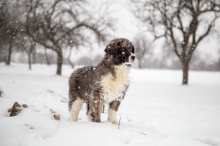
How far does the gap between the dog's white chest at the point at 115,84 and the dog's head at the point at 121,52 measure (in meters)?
0.14

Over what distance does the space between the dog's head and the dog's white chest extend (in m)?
0.14

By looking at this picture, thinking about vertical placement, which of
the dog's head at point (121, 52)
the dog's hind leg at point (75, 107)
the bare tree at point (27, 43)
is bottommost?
the dog's hind leg at point (75, 107)

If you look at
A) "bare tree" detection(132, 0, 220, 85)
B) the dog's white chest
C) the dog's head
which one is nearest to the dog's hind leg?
the dog's white chest

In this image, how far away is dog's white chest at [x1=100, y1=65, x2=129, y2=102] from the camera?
404cm

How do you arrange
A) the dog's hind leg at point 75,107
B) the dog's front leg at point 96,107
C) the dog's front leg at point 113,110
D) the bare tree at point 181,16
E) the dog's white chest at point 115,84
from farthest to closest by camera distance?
1. the bare tree at point 181,16
2. the dog's hind leg at point 75,107
3. the dog's front leg at point 113,110
4. the dog's front leg at point 96,107
5. the dog's white chest at point 115,84

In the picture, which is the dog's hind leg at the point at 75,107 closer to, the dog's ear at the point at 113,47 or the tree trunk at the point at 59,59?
the dog's ear at the point at 113,47

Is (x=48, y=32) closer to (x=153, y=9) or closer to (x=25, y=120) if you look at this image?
(x=153, y=9)

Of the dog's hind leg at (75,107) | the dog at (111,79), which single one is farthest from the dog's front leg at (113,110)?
the dog's hind leg at (75,107)

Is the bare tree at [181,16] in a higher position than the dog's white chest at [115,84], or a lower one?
higher

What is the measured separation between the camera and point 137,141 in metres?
3.00

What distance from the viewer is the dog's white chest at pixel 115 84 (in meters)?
4.04

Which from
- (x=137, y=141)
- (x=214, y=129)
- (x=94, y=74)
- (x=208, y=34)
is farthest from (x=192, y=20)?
(x=137, y=141)

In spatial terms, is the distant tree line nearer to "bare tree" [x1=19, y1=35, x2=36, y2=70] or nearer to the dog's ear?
"bare tree" [x1=19, y1=35, x2=36, y2=70]

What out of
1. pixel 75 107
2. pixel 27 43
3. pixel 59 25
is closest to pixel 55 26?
pixel 59 25
